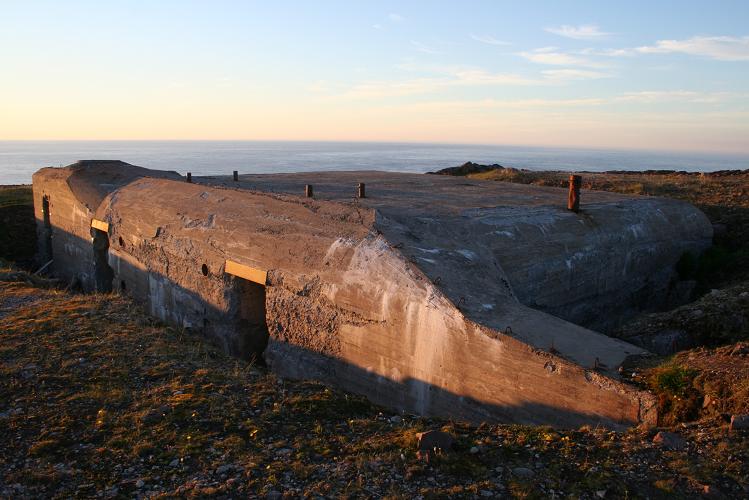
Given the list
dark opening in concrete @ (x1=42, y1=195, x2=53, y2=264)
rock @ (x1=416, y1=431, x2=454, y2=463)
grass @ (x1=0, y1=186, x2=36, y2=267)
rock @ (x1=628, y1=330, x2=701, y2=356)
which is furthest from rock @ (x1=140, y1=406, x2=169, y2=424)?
grass @ (x1=0, y1=186, x2=36, y2=267)

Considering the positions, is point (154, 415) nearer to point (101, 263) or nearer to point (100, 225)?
point (100, 225)

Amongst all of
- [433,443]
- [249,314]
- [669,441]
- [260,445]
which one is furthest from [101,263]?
[669,441]

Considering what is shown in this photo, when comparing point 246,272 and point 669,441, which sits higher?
point 246,272

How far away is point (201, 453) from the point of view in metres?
4.41

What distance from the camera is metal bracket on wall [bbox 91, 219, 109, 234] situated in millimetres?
11891

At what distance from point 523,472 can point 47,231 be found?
1540 centimetres

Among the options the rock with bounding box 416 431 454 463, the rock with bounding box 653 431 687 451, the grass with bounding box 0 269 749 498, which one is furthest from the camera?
the rock with bounding box 416 431 454 463

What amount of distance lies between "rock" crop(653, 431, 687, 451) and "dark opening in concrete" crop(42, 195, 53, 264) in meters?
15.5

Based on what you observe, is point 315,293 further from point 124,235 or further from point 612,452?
point 124,235

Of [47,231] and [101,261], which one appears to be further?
[47,231]

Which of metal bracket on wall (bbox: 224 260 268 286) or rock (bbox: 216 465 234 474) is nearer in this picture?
rock (bbox: 216 465 234 474)

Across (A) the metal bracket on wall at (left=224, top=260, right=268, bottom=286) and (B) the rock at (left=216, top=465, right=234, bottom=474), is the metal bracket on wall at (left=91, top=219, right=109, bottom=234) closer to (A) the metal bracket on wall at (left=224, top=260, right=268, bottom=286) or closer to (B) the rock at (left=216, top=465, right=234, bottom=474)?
(A) the metal bracket on wall at (left=224, top=260, right=268, bottom=286)

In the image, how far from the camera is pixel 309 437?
4.62 metres

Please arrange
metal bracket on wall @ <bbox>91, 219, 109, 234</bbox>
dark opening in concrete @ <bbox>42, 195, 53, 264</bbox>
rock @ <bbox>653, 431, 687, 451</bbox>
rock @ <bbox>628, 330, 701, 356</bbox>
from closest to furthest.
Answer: rock @ <bbox>653, 431, 687, 451</bbox>, rock @ <bbox>628, 330, 701, 356</bbox>, metal bracket on wall @ <bbox>91, 219, 109, 234</bbox>, dark opening in concrete @ <bbox>42, 195, 53, 264</bbox>
